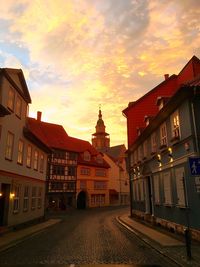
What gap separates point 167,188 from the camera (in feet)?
58.1

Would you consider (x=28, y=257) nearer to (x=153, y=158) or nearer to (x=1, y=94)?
(x=1, y=94)

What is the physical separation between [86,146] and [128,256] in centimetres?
5066

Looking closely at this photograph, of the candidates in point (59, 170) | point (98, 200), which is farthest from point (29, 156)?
point (98, 200)

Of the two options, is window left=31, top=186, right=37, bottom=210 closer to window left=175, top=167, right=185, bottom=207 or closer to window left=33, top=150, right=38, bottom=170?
window left=33, top=150, right=38, bottom=170

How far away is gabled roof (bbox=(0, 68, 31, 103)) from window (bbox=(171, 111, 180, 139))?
10.6 metres

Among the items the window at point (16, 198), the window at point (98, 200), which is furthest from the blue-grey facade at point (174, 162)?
the window at point (98, 200)

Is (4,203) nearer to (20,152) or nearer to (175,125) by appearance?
(20,152)

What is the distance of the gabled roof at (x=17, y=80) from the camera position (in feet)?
57.4

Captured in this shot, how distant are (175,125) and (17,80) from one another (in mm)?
11699

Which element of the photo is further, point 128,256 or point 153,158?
point 153,158

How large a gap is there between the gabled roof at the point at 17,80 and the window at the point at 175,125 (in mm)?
10612

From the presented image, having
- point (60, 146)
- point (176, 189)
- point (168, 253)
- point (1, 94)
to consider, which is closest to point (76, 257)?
point (168, 253)

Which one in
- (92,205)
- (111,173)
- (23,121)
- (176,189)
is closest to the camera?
(176,189)

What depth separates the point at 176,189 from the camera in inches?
627
